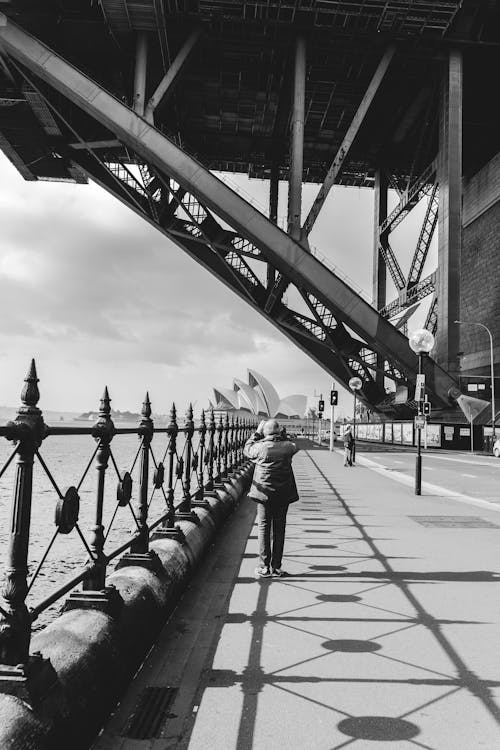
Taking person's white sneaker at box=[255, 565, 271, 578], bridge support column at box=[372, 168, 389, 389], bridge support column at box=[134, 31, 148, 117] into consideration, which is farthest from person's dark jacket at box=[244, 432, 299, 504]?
bridge support column at box=[372, 168, 389, 389]

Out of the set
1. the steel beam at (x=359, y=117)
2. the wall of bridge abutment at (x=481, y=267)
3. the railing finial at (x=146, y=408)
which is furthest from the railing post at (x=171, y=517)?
the wall of bridge abutment at (x=481, y=267)

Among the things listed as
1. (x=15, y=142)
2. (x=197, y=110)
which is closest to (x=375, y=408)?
(x=197, y=110)

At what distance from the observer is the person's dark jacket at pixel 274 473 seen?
7492 millimetres

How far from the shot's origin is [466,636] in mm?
5211

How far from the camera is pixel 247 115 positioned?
135 feet

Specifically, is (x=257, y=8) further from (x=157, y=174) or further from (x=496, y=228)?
(x=496, y=228)

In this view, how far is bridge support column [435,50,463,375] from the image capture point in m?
34.5

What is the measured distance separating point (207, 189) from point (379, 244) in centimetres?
2308

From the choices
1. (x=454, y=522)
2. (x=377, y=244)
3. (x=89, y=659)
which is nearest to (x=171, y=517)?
(x=89, y=659)

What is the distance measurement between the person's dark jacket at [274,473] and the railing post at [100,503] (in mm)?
3181

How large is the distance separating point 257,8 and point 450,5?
27.3 ft

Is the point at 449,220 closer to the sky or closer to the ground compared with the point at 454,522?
closer to the sky

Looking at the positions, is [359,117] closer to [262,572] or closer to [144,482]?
[262,572]

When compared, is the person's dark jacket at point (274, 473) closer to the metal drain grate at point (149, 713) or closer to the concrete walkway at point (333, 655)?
the concrete walkway at point (333, 655)
